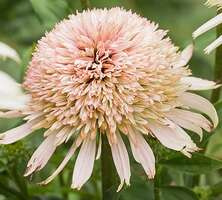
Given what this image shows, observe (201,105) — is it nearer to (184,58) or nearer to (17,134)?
(184,58)

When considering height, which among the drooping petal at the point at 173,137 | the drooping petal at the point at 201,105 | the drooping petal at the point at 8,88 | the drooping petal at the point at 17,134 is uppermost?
the drooping petal at the point at 8,88

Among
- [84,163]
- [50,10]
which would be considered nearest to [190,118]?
[84,163]

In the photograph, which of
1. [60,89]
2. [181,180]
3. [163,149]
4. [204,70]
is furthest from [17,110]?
[204,70]

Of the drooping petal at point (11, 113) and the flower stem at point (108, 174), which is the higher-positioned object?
the drooping petal at point (11, 113)

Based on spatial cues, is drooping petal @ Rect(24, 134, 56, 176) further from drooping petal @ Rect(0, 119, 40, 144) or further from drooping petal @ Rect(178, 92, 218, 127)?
drooping petal @ Rect(178, 92, 218, 127)

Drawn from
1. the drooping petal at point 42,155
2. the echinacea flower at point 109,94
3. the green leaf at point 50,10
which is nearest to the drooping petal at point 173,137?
the echinacea flower at point 109,94

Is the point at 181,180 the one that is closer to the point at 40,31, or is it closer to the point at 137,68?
the point at 137,68

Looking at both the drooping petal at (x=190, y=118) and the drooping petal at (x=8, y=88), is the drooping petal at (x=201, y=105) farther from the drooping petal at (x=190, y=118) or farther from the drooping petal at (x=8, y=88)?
the drooping petal at (x=8, y=88)

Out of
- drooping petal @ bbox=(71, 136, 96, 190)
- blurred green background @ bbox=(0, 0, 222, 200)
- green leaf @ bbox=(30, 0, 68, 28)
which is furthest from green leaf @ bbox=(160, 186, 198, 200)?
green leaf @ bbox=(30, 0, 68, 28)
